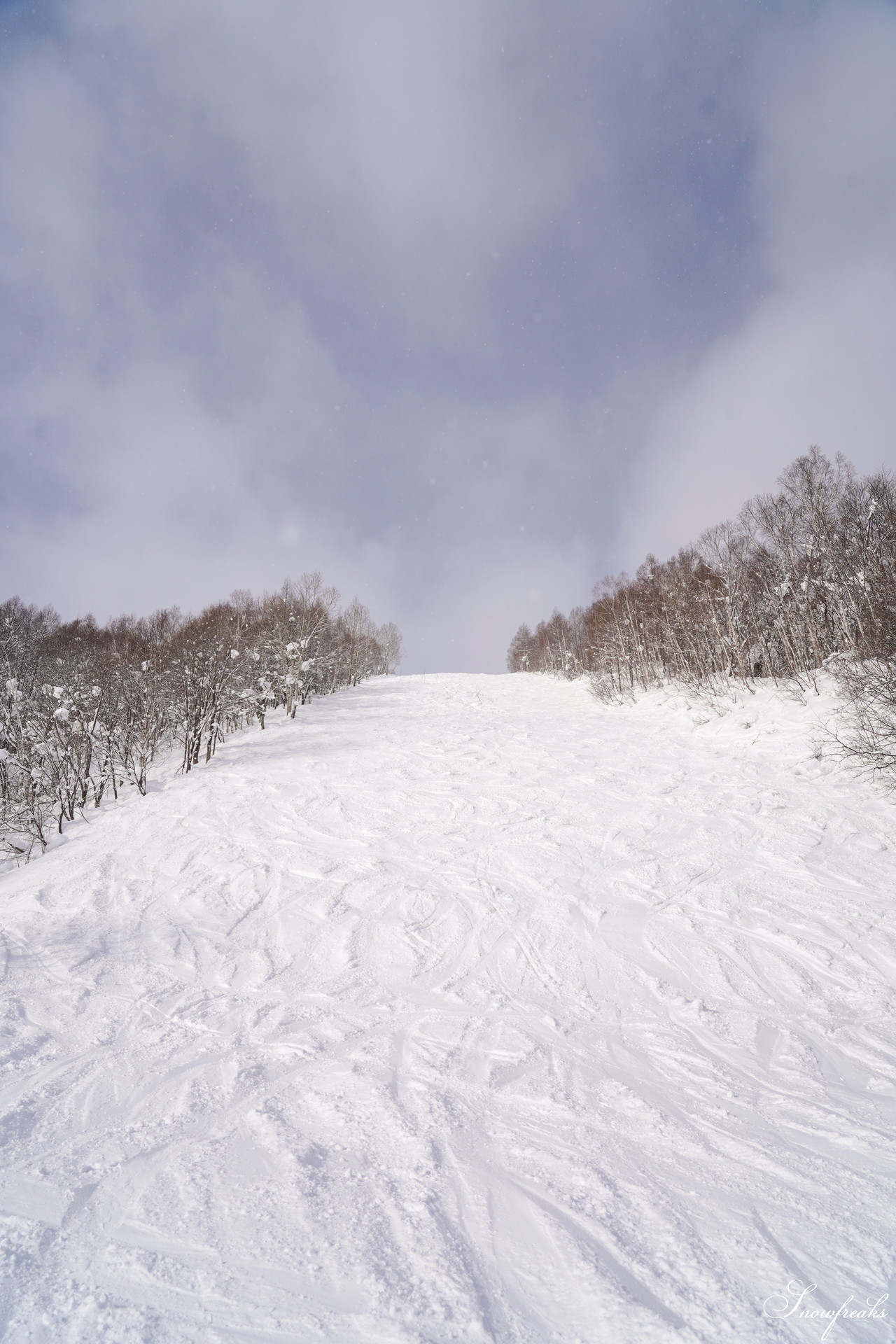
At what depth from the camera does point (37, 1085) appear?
312 cm

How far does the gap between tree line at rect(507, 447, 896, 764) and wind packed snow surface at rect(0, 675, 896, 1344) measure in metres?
7.14

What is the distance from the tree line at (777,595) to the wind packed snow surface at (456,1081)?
7.14m

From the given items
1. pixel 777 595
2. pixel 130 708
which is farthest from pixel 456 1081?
pixel 777 595

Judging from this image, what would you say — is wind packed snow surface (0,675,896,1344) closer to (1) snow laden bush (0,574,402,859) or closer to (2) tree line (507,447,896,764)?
(1) snow laden bush (0,574,402,859)

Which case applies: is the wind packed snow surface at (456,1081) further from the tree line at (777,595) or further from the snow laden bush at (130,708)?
the tree line at (777,595)

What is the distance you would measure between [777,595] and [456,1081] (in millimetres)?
22169

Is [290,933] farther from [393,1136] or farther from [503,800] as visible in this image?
[503,800]

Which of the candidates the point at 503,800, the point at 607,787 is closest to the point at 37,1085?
the point at 503,800

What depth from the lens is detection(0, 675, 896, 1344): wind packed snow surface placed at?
1974 mm

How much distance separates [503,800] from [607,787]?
220 centimetres

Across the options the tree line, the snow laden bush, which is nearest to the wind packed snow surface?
the snow laden bush

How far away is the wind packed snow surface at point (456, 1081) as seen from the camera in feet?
6.48

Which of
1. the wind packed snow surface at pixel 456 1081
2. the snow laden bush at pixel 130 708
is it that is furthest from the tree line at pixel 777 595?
the snow laden bush at pixel 130 708

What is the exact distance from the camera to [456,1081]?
10.5 feet
